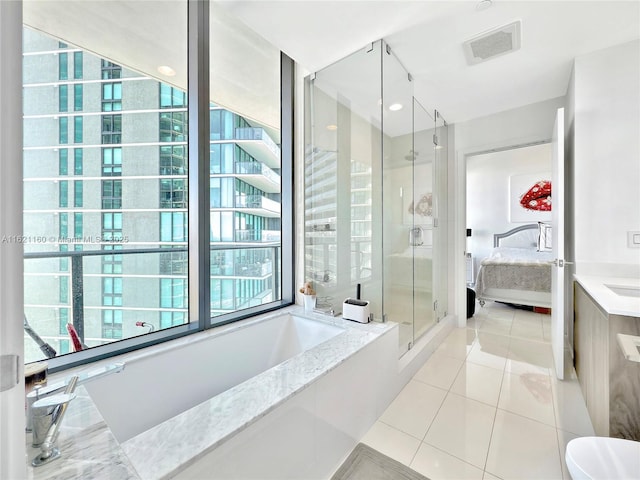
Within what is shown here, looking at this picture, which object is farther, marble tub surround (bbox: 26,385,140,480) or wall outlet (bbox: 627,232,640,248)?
wall outlet (bbox: 627,232,640,248)

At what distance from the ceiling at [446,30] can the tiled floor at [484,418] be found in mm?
2524

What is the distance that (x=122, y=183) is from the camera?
1832 millimetres

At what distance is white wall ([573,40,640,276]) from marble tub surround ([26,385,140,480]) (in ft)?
9.63

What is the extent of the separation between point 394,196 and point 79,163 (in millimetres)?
2249

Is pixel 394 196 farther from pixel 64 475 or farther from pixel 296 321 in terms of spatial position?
pixel 64 475

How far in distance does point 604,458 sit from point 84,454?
1.85 metres

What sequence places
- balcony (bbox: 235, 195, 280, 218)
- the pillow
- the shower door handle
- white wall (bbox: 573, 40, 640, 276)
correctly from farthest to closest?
1. the pillow
2. balcony (bbox: 235, 195, 280, 218)
3. the shower door handle
4. white wall (bbox: 573, 40, 640, 276)

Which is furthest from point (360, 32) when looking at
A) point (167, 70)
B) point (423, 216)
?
point (423, 216)

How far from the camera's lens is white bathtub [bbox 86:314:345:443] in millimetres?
1282

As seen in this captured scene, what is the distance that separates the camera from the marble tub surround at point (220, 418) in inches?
29.9

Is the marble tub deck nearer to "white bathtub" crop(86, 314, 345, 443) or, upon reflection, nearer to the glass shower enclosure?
"white bathtub" crop(86, 314, 345, 443)

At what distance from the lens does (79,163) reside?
63.3 inches

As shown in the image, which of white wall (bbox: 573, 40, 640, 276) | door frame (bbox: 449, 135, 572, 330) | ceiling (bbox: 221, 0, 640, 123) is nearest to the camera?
ceiling (bbox: 221, 0, 640, 123)

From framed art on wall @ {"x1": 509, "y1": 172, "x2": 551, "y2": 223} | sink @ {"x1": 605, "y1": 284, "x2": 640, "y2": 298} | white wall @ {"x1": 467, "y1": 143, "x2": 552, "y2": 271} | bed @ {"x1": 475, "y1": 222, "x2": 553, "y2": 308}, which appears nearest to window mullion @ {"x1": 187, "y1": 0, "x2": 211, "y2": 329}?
sink @ {"x1": 605, "y1": 284, "x2": 640, "y2": 298}
